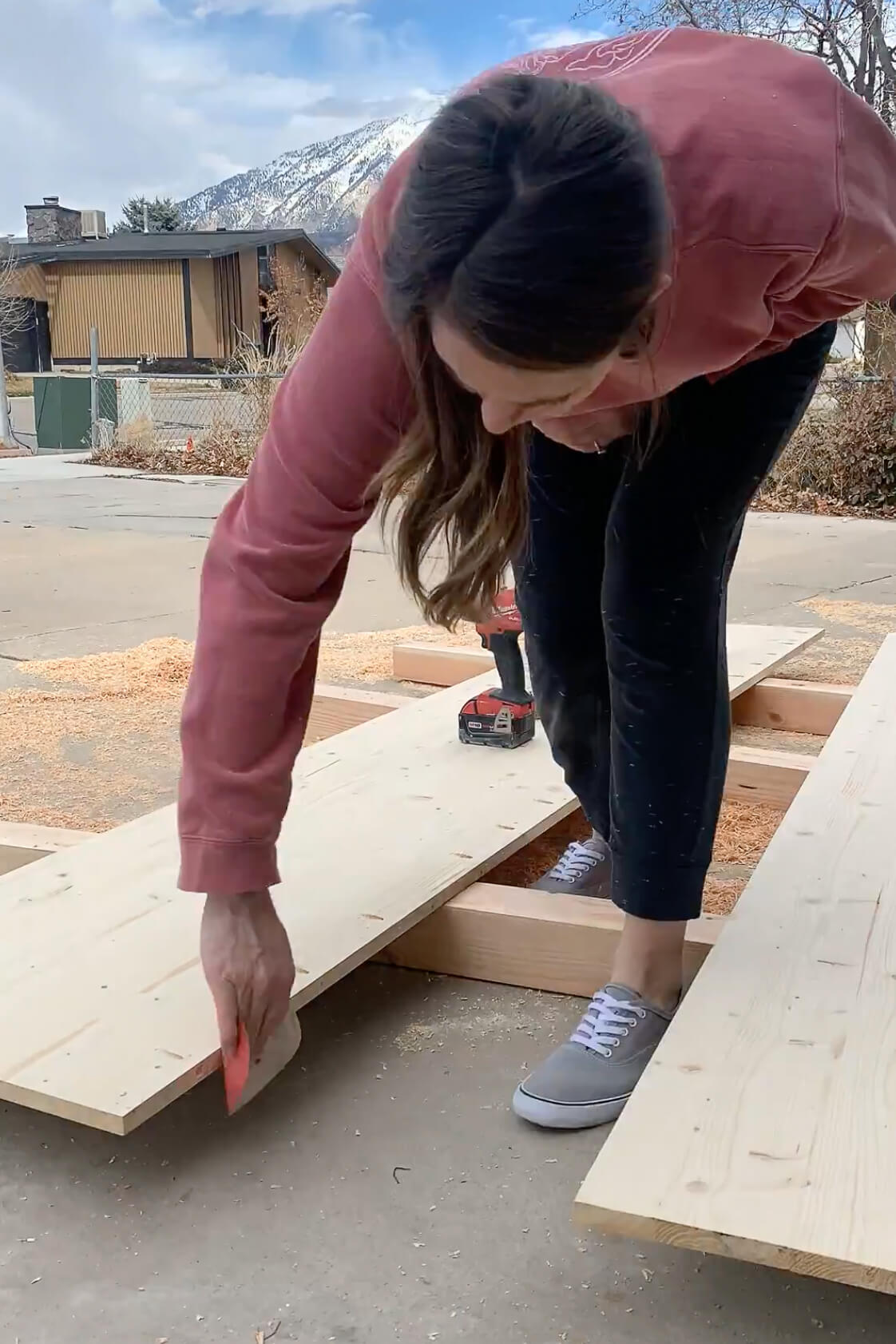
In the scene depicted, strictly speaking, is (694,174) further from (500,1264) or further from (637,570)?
(500,1264)

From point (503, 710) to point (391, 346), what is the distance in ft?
4.51

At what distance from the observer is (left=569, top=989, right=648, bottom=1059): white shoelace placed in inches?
53.5

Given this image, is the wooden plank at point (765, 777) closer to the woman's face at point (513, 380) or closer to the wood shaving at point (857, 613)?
the woman's face at point (513, 380)

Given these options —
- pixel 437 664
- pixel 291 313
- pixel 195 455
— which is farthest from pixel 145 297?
pixel 437 664

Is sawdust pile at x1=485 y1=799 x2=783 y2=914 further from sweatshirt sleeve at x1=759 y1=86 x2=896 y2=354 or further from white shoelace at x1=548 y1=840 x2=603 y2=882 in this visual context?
sweatshirt sleeve at x1=759 y1=86 x2=896 y2=354

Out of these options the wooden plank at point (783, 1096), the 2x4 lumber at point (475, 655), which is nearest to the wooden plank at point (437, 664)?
the 2x4 lumber at point (475, 655)

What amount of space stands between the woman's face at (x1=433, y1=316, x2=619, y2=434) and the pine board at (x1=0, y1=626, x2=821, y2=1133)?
0.72m

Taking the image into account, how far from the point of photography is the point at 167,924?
1.55m

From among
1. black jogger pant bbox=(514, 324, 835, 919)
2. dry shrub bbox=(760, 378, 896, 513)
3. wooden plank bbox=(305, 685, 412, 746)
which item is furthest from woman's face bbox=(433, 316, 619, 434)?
dry shrub bbox=(760, 378, 896, 513)

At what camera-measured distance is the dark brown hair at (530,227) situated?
2.57ft

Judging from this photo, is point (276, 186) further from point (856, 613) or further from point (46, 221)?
point (856, 613)

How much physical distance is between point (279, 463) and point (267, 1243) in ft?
2.30

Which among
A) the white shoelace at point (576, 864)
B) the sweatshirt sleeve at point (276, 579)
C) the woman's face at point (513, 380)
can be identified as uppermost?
the woman's face at point (513, 380)

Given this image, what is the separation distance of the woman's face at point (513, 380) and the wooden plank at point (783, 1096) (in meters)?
0.62
